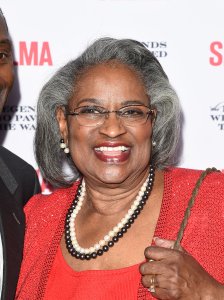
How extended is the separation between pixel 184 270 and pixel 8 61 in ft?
4.28

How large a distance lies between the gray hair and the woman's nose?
19 cm

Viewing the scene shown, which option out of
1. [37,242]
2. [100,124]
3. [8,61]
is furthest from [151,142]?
[8,61]

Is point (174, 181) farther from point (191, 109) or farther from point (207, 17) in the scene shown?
point (207, 17)

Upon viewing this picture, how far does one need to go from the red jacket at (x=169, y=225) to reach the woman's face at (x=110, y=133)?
0.18 metres

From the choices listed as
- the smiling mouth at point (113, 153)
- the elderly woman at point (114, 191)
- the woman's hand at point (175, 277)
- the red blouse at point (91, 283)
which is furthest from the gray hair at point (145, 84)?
the woman's hand at point (175, 277)

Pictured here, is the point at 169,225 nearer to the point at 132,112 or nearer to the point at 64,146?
the point at 132,112

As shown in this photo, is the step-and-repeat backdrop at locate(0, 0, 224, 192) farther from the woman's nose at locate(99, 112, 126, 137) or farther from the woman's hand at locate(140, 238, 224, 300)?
the woman's hand at locate(140, 238, 224, 300)

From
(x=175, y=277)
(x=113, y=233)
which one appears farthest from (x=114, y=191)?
(x=175, y=277)

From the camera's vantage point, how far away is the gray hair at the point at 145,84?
7.54 ft

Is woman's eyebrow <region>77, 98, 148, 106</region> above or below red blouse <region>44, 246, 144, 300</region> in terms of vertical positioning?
above

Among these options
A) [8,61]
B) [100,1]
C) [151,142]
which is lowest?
[151,142]

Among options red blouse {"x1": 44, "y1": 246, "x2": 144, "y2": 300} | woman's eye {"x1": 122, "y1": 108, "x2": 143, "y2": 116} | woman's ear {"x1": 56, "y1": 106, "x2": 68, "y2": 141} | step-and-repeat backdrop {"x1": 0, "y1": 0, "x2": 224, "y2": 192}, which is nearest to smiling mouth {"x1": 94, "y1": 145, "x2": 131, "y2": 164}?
woman's eye {"x1": 122, "y1": 108, "x2": 143, "y2": 116}

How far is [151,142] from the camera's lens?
2.37m

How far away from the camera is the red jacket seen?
203cm
